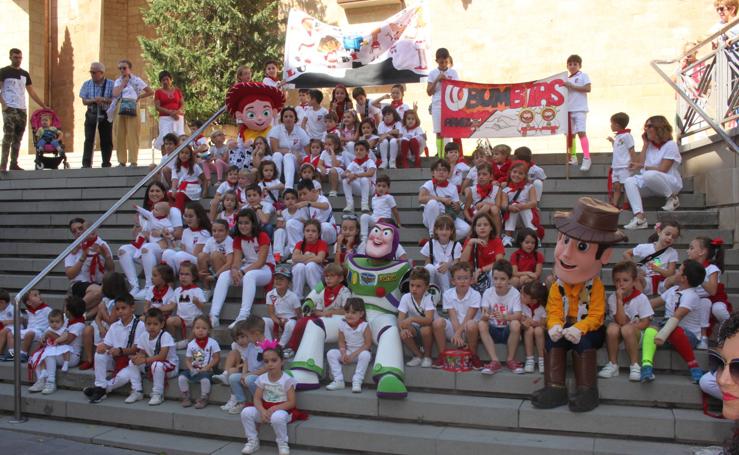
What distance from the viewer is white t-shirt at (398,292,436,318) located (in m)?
6.96

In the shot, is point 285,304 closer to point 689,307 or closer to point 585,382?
point 585,382

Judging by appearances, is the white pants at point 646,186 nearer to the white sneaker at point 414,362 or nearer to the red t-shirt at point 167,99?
the white sneaker at point 414,362

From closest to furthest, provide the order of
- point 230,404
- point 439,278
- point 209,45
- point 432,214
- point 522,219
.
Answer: point 230,404
point 439,278
point 522,219
point 432,214
point 209,45

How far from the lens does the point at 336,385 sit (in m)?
6.75

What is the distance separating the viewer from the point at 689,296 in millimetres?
6254

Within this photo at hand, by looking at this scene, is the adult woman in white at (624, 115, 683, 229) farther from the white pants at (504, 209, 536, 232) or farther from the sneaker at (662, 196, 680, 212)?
the white pants at (504, 209, 536, 232)

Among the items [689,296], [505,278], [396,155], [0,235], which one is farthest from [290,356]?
[0,235]

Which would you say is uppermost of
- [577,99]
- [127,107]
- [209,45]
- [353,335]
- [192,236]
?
[209,45]

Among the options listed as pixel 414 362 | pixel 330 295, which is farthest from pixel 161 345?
pixel 414 362

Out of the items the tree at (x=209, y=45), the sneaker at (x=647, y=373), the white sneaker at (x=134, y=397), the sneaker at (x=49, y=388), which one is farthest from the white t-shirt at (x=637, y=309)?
the tree at (x=209, y=45)

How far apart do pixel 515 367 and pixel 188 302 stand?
11.7ft

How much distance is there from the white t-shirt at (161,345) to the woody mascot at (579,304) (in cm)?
352

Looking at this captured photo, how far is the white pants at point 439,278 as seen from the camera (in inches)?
301

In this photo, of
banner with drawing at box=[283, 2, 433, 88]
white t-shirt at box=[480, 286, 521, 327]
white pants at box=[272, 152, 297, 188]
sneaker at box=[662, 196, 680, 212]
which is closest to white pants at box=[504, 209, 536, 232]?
sneaker at box=[662, 196, 680, 212]
